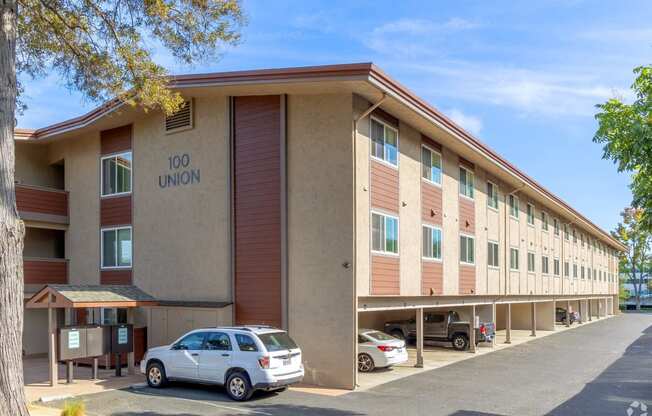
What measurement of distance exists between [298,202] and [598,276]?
46.0 m

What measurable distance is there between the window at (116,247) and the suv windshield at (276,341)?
8987mm

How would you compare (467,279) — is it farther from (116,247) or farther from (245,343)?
(116,247)

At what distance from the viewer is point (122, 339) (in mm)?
18672

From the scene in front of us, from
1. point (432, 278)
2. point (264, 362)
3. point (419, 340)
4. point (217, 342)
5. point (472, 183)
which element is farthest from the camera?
point (472, 183)

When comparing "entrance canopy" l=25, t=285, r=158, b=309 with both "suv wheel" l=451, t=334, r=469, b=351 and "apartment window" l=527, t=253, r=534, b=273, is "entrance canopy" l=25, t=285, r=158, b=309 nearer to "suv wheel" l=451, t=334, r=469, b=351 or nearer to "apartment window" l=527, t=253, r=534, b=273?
"suv wheel" l=451, t=334, r=469, b=351

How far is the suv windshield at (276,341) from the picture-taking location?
14859 mm

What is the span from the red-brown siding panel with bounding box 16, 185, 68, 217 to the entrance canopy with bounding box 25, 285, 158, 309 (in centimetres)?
538

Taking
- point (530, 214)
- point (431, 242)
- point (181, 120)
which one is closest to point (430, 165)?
point (431, 242)

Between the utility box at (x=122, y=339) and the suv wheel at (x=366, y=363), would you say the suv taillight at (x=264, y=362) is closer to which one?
the suv wheel at (x=366, y=363)

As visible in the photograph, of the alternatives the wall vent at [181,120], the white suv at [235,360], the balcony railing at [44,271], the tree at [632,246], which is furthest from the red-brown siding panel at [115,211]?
the tree at [632,246]

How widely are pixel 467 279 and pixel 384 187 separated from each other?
8375mm

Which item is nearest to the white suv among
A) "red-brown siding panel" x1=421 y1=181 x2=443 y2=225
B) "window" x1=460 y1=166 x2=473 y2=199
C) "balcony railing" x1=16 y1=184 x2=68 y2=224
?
"red-brown siding panel" x1=421 y1=181 x2=443 y2=225

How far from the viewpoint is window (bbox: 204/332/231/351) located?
15.3m

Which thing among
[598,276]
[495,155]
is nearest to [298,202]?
[495,155]
